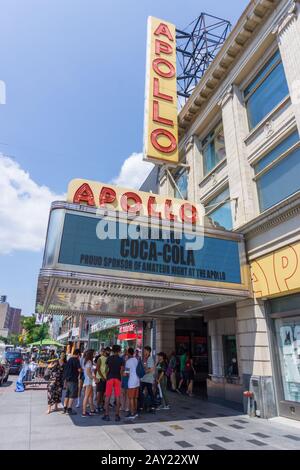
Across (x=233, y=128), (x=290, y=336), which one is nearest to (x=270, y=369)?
(x=290, y=336)

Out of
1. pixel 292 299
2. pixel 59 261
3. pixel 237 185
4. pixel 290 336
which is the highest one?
pixel 237 185

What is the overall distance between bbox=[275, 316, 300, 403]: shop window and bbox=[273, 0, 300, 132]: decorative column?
21.8 feet

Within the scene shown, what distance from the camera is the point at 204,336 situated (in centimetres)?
2070

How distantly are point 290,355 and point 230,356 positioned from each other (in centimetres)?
412

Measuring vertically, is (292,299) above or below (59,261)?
below

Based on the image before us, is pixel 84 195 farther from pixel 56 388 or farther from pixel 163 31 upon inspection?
pixel 163 31

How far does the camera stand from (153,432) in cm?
771

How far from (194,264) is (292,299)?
3.36 m

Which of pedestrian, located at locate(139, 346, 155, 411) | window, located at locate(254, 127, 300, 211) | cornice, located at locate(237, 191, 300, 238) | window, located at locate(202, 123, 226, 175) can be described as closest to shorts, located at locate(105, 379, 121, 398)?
pedestrian, located at locate(139, 346, 155, 411)

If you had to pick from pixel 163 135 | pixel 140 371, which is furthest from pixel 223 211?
pixel 140 371

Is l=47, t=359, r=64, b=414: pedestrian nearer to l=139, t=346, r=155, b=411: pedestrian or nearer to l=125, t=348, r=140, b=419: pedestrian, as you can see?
l=125, t=348, r=140, b=419: pedestrian
